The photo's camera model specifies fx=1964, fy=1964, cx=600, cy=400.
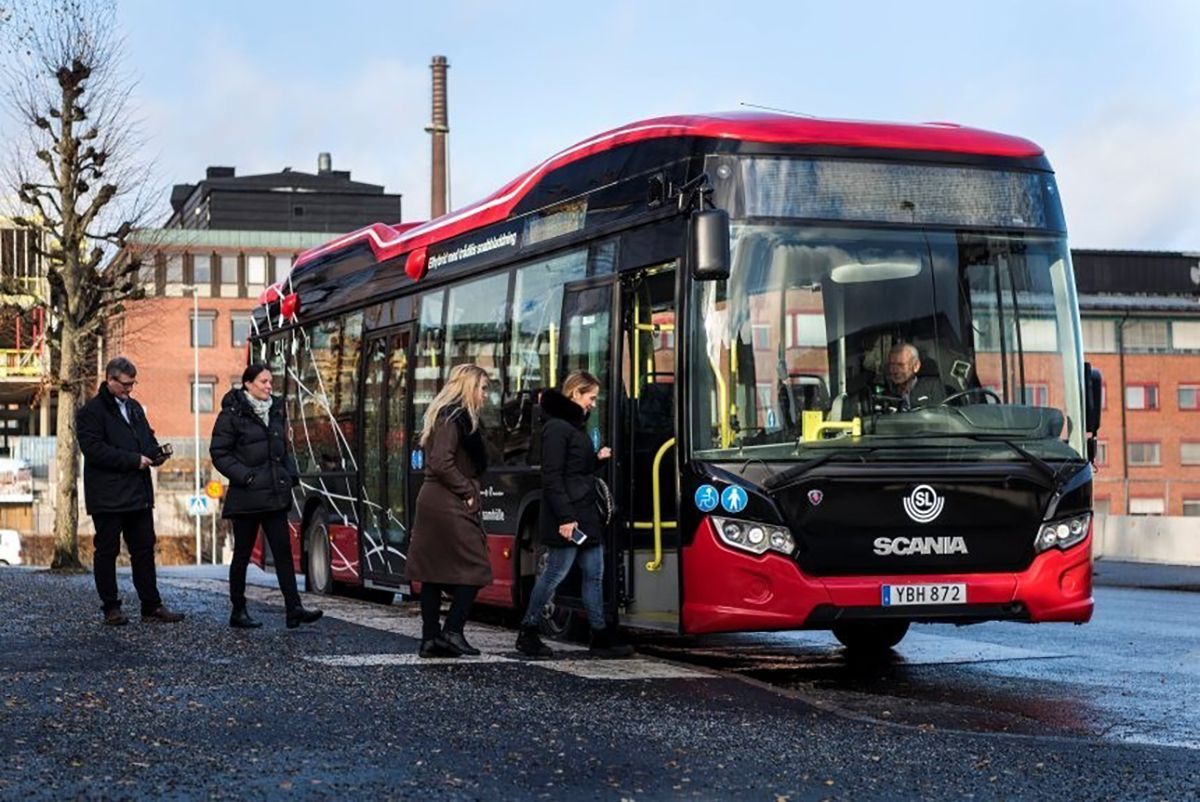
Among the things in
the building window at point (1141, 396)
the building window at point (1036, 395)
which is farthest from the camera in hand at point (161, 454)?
the building window at point (1141, 396)

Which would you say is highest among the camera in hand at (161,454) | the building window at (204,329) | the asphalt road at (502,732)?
the building window at (204,329)

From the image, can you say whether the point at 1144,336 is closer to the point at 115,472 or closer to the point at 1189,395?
the point at 1189,395

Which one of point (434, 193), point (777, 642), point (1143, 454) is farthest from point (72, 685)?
point (1143, 454)

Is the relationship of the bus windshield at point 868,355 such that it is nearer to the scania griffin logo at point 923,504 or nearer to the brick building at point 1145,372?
the scania griffin logo at point 923,504

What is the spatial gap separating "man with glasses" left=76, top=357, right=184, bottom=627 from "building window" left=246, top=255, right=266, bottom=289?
88.0 m

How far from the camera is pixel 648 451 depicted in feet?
40.7

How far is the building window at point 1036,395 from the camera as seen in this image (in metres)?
12.1

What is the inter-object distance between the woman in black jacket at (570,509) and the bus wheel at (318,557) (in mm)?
7524

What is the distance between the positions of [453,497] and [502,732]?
3375 mm

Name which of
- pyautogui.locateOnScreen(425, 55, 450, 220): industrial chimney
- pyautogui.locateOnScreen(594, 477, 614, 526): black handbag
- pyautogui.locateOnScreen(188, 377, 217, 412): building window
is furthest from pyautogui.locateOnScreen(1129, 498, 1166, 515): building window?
pyautogui.locateOnScreen(594, 477, 614, 526): black handbag

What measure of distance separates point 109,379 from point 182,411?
281ft

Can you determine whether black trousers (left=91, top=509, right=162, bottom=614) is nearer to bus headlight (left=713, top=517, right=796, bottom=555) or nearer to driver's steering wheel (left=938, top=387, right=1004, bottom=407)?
bus headlight (left=713, top=517, right=796, bottom=555)

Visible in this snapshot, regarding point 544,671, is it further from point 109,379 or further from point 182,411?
point 182,411

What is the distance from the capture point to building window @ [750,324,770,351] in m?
11.8
